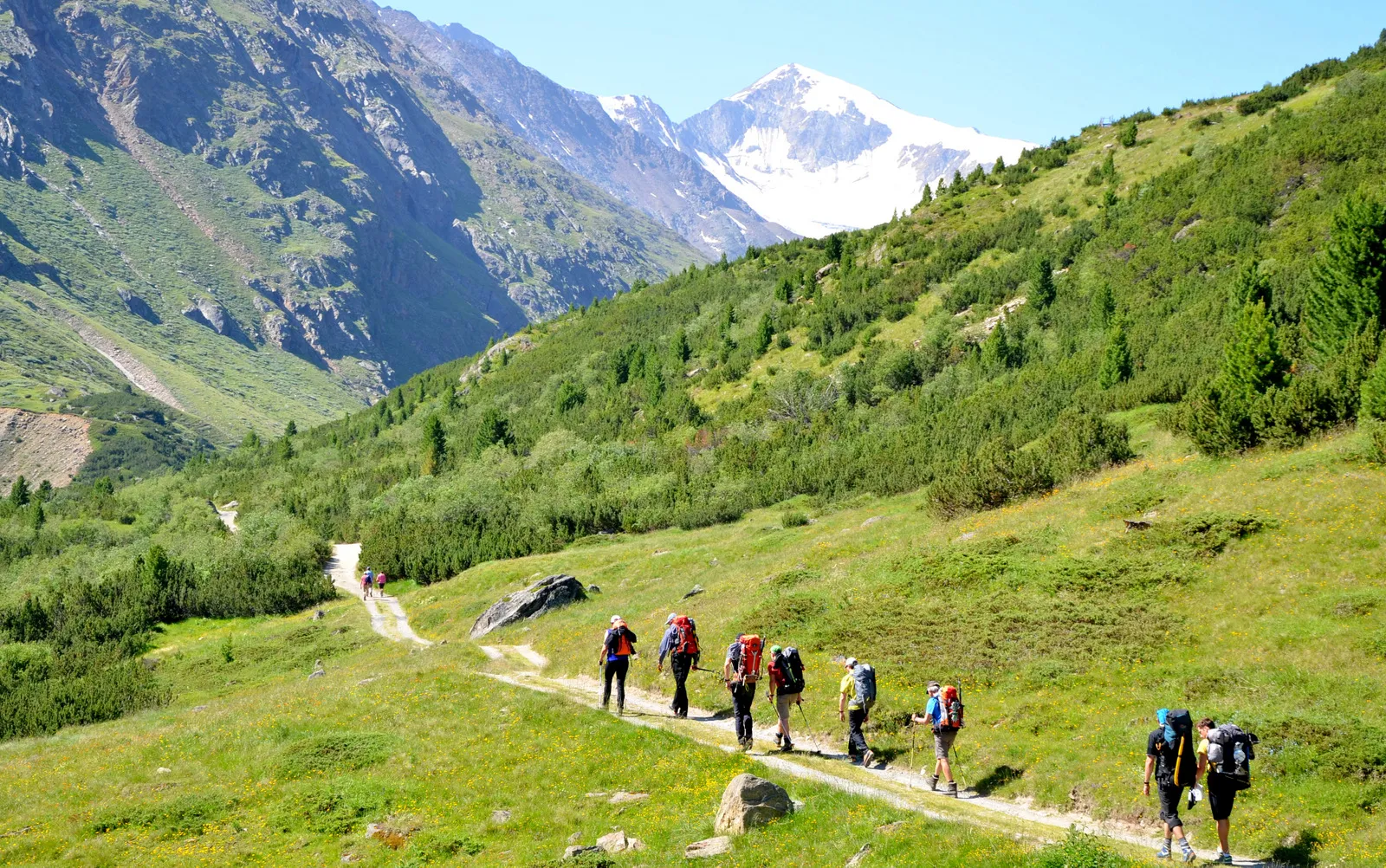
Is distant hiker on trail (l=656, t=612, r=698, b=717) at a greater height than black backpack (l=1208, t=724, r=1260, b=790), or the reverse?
distant hiker on trail (l=656, t=612, r=698, b=717)

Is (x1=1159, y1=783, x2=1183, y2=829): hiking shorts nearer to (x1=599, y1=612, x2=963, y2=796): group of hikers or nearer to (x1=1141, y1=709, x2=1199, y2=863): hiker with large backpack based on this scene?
(x1=1141, y1=709, x2=1199, y2=863): hiker with large backpack

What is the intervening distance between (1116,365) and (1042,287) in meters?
23.0

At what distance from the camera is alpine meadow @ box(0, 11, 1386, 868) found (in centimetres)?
1803

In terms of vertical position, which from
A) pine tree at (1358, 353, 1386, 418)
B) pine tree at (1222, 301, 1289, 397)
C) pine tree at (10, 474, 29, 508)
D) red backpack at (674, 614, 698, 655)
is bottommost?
red backpack at (674, 614, 698, 655)

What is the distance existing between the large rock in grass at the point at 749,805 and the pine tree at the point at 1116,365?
48358mm

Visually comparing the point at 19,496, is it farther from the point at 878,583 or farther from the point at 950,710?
the point at 950,710

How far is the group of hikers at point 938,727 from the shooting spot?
15.0 meters

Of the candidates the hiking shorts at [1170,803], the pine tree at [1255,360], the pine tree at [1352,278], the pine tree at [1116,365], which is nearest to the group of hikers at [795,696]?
the hiking shorts at [1170,803]

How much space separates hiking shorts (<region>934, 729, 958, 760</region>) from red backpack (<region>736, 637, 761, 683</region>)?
502 cm

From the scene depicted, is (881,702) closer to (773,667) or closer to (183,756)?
(773,667)

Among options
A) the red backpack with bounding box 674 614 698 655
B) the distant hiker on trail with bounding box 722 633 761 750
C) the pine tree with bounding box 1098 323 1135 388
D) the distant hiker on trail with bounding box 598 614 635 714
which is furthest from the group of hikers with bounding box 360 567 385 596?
the pine tree with bounding box 1098 323 1135 388

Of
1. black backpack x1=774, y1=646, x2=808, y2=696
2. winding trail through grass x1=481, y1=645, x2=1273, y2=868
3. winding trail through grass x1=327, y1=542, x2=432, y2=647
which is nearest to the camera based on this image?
winding trail through grass x1=481, y1=645, x2=1273, y2=868

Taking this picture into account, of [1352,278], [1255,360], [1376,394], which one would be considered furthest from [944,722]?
[1352,278]

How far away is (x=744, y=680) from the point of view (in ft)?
74.1
